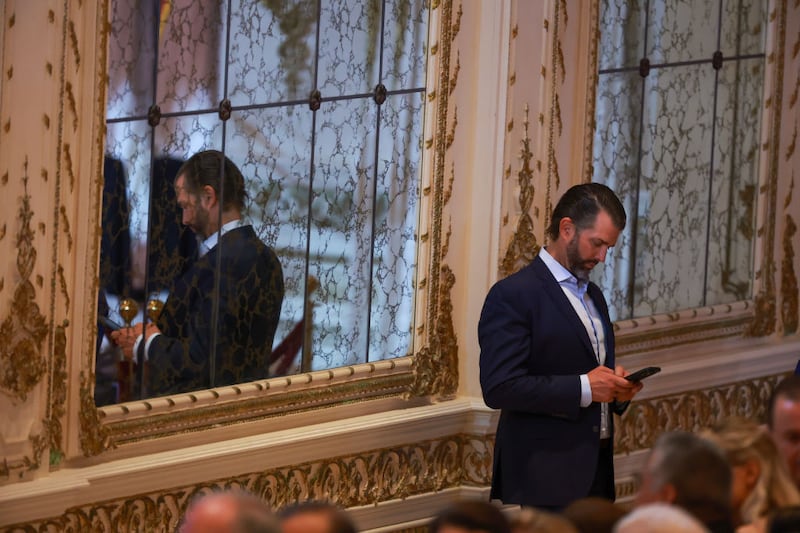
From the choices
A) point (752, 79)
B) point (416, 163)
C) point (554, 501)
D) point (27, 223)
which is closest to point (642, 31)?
point (752, 79)

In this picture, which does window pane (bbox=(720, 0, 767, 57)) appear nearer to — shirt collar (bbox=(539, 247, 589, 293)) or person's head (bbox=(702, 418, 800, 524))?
shirt collar (bbox=(539, 247, 589, 293))

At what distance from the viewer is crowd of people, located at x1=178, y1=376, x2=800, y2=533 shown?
3197 mm

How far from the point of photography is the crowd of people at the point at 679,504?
3.20 meters

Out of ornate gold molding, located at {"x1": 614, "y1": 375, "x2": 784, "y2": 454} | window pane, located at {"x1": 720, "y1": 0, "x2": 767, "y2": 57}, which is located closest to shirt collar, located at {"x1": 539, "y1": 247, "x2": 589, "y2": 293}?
ornate gold molding, located at {"x1": 614, "y1": 375, "x2": 784, "y2": 454}

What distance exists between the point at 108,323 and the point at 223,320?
20.7 inches

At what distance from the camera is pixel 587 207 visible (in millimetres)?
5453

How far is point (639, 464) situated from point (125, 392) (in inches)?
117

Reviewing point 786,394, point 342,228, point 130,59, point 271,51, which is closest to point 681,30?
point 342,228

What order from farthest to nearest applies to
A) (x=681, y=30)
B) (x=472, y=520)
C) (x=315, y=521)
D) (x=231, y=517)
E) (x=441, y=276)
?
(x=681, y=30)
(x=441, y=276)
(x=472, y=520)
(x=315, y=521)
(x=231, y=517)

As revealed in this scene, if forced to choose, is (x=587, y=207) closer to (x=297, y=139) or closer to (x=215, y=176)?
(x=297, y=139)

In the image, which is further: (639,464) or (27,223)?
(639,464)

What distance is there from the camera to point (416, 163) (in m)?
6.43

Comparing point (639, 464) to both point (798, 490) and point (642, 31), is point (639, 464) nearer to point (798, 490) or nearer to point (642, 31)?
point (642, 31)

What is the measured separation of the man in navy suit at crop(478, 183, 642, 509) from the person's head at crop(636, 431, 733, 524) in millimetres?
1560
